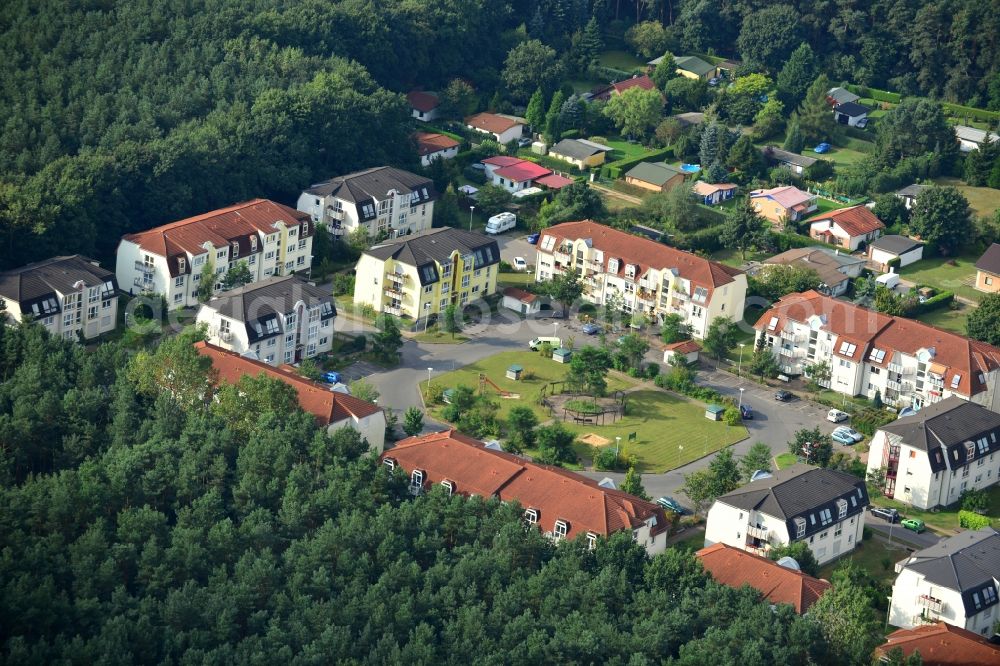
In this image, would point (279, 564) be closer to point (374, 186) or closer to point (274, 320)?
point (274, 320)

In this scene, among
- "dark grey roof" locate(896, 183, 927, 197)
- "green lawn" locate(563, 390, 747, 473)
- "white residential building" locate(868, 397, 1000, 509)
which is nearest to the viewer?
"white residential building" locate(868, 397, 1000, 509)

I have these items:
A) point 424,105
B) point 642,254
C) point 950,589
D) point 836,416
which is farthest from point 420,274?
point 950,589

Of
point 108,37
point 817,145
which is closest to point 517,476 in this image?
point 108,37

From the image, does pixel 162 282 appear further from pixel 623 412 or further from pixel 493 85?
pixel 493 85

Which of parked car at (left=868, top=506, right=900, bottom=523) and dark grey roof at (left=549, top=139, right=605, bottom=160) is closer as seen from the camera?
parked car at (left=868, top=506, right=900, bottom=523)

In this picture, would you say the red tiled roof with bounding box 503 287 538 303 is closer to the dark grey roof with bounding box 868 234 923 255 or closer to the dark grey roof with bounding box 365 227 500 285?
the dark grey roof with bounding box 365 227 500 285

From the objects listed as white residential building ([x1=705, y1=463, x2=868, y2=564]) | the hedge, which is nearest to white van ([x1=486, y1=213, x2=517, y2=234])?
the hedge
